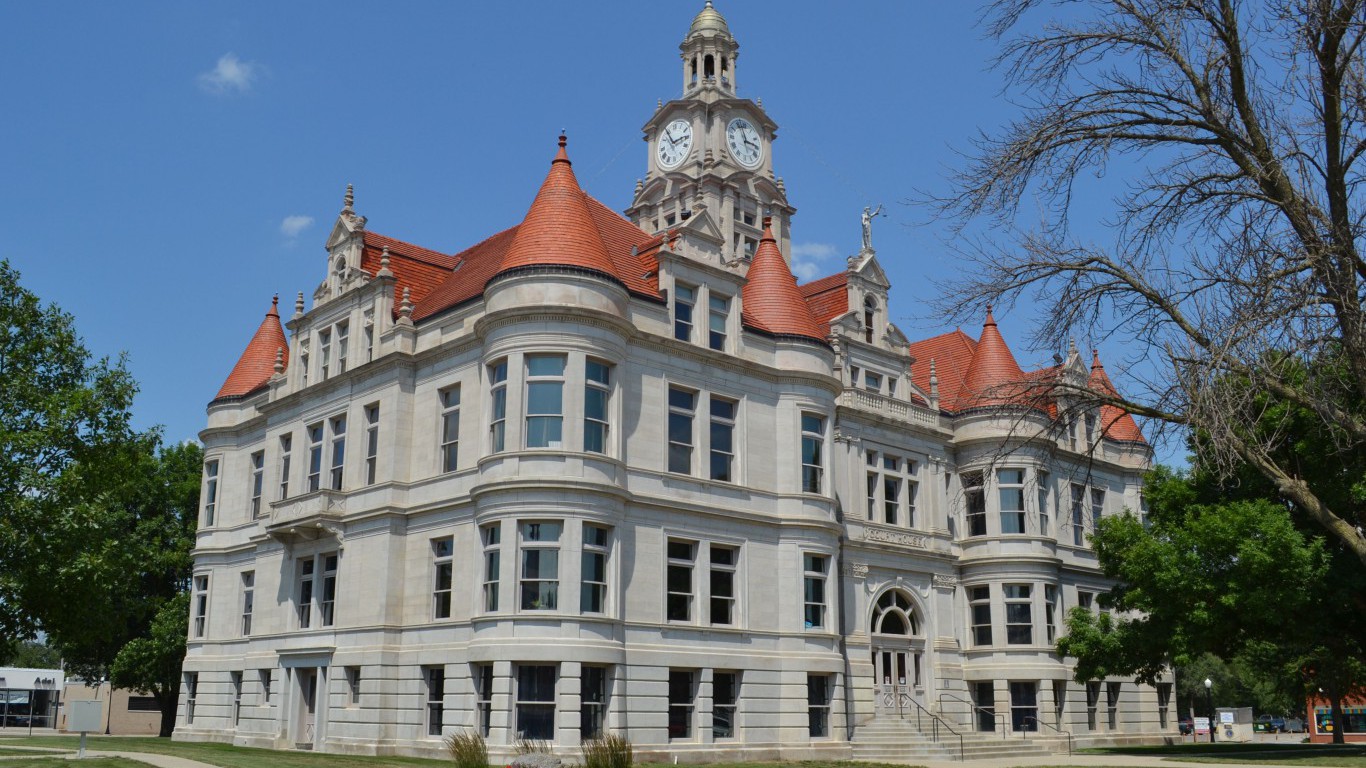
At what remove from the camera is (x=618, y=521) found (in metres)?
31.7

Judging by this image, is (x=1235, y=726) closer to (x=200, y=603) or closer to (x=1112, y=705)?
(x=1112, y=705)

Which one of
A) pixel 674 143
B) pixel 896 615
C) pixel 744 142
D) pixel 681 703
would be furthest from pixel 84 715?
pixel 744 142

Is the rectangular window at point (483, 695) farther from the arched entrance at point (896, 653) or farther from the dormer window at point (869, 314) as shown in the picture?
the dormer window at point (869, 314)

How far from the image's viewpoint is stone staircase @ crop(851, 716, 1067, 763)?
36.4m

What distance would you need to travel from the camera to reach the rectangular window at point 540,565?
98.4 feet

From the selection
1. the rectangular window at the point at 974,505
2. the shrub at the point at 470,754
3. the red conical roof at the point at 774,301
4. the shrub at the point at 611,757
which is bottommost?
the shrub at the point at 470,754

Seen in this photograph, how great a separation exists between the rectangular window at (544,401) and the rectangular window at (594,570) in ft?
8.49

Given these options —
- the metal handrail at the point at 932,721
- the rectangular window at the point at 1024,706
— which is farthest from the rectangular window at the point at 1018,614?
the metal handrail at the point at 932,721

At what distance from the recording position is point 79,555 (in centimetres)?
3228

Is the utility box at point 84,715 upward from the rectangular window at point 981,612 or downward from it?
downward

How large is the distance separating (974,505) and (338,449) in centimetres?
2383

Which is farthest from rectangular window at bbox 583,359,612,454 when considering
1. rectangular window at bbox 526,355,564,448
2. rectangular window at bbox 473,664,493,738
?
rectangular window at bbox 473,664,493,738

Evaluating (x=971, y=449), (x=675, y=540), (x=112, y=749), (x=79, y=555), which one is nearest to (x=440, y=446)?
(x=675, y=540)

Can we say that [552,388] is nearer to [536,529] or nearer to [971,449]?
[536,529]
